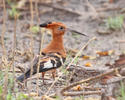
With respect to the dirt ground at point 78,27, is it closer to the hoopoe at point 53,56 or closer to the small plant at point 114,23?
the small plant at point 114,23

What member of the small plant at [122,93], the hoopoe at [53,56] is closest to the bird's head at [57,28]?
the hoopoe at [53,56]

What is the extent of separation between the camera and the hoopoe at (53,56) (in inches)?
183

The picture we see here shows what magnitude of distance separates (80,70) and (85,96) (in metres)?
0.78

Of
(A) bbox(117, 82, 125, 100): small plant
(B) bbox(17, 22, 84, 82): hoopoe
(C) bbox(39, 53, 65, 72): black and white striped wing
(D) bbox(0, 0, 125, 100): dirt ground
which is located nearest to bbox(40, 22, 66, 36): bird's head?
(B) bbox(17, 22, 84, 82): hoopoe

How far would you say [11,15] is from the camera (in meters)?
8.12

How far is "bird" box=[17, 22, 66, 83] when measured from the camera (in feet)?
15.0

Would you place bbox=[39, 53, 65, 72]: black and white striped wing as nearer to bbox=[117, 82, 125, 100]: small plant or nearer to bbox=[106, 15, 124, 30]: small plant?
bbox=[117, 82, 125, 100]: small plant

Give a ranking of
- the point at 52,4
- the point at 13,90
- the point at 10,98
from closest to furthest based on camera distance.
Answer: the point at 10,98, the point at 13,90, the point at 52,4

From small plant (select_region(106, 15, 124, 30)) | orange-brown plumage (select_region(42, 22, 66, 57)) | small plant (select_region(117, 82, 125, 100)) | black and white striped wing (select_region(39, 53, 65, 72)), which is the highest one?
small plant (select_region(106, 15, 124, 30))

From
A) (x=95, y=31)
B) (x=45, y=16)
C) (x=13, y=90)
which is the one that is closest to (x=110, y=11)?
(x=95, y=31)

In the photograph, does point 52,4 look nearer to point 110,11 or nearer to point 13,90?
point 110,11

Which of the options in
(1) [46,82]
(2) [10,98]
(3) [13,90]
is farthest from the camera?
(1) [46,82]

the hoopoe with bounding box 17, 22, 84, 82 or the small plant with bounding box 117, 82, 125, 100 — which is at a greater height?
the hoopoe with bounding box 17, 22, 84, 82

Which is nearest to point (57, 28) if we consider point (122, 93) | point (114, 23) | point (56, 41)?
point (56, 41)
